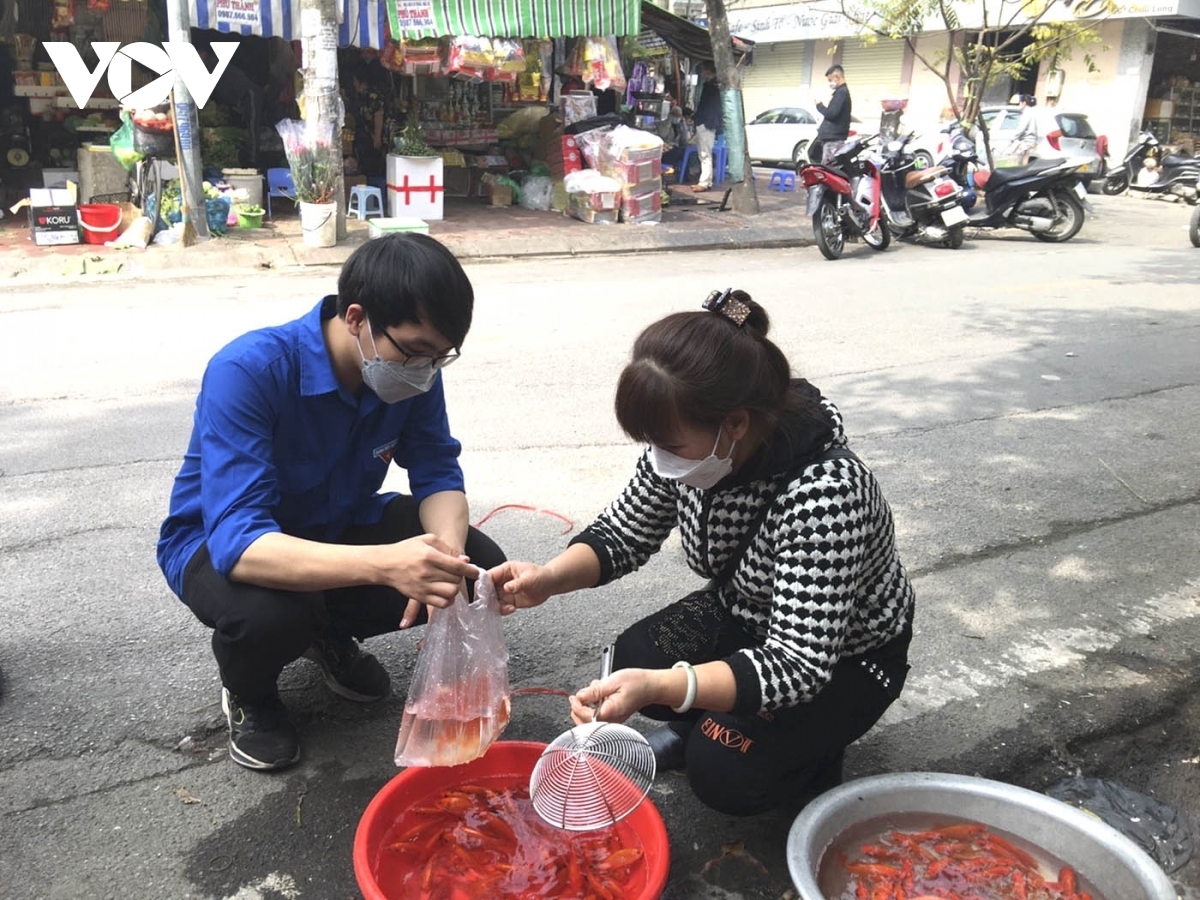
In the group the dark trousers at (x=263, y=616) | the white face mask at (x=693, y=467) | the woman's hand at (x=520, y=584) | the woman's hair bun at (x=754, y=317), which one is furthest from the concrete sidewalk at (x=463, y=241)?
the woman's hair bun at (x=754, y=317)

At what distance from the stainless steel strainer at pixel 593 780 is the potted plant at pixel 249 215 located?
9.86 m

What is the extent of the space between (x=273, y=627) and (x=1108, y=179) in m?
19.5

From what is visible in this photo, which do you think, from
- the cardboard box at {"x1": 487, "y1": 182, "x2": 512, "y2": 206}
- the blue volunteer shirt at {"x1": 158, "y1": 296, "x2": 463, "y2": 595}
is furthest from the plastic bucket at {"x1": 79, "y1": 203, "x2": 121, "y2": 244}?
the blue volunteer shirt at {"x1": 158, "y1": 296, "x2": 463, "y2": 595}

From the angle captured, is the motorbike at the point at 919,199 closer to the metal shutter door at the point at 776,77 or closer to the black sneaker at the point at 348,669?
the black sneaker at the point at 348,669

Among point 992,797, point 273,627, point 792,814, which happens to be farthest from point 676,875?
point 273,627

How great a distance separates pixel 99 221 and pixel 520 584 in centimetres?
923

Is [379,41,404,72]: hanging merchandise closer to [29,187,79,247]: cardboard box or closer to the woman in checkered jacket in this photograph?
[29,187,79,247]: cardboard box

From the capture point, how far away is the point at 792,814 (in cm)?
228

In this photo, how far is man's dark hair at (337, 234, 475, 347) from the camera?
206 centimetres

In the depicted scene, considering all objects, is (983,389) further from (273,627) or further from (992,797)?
(273,627)

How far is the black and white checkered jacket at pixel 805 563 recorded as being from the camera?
186cm

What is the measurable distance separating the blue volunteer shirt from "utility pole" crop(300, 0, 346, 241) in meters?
7.89

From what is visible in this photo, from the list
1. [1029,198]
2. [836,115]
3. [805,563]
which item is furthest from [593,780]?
[836,115]

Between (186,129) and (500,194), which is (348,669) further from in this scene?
(500,194)
